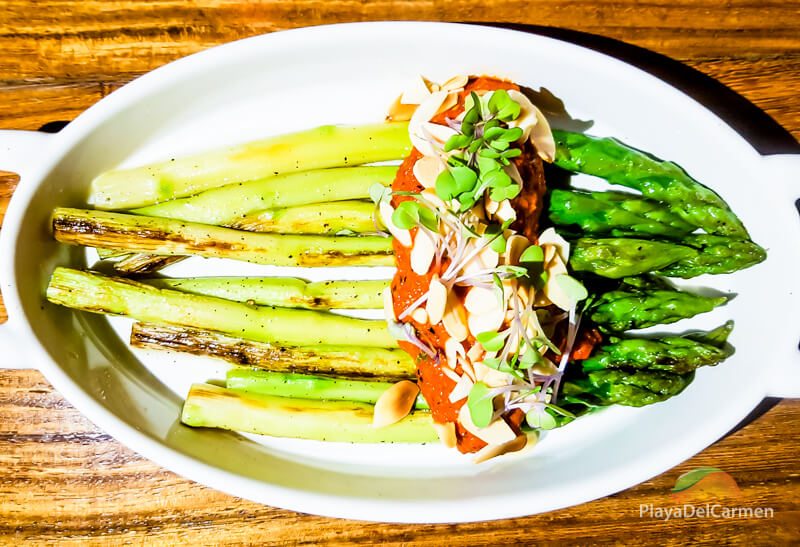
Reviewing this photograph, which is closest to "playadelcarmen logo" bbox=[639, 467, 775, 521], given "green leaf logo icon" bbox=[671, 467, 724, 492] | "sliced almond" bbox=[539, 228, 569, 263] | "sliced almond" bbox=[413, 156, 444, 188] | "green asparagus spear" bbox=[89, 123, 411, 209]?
"green leaf logo icon" bbox=[671, 467, 724, 492]

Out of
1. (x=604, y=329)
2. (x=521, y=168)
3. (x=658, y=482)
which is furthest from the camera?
(x=658, y=482)

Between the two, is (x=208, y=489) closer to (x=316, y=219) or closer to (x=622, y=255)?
(x=316, y=219)

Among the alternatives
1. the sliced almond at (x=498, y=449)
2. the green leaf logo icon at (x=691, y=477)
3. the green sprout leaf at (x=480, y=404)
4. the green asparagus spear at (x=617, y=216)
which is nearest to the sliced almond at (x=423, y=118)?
the green asparagus spear at (x=617, y=216)

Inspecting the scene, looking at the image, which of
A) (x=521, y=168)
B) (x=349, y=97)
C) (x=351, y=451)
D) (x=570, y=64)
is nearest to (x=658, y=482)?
(x=351, y=451)

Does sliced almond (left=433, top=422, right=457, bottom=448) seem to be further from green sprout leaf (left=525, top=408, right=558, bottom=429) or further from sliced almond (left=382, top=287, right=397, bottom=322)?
sliced almond (left=382, top=287, right=397, bottom=322)

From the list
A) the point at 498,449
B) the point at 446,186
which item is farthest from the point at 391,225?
the point at 498,449

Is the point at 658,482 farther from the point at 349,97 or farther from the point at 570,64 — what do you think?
the point at 349,97

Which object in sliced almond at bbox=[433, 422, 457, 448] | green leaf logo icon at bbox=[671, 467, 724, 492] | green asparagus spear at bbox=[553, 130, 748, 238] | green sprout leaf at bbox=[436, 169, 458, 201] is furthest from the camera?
green leaf logo icon at bbox=[671, 467, 724, 492]
